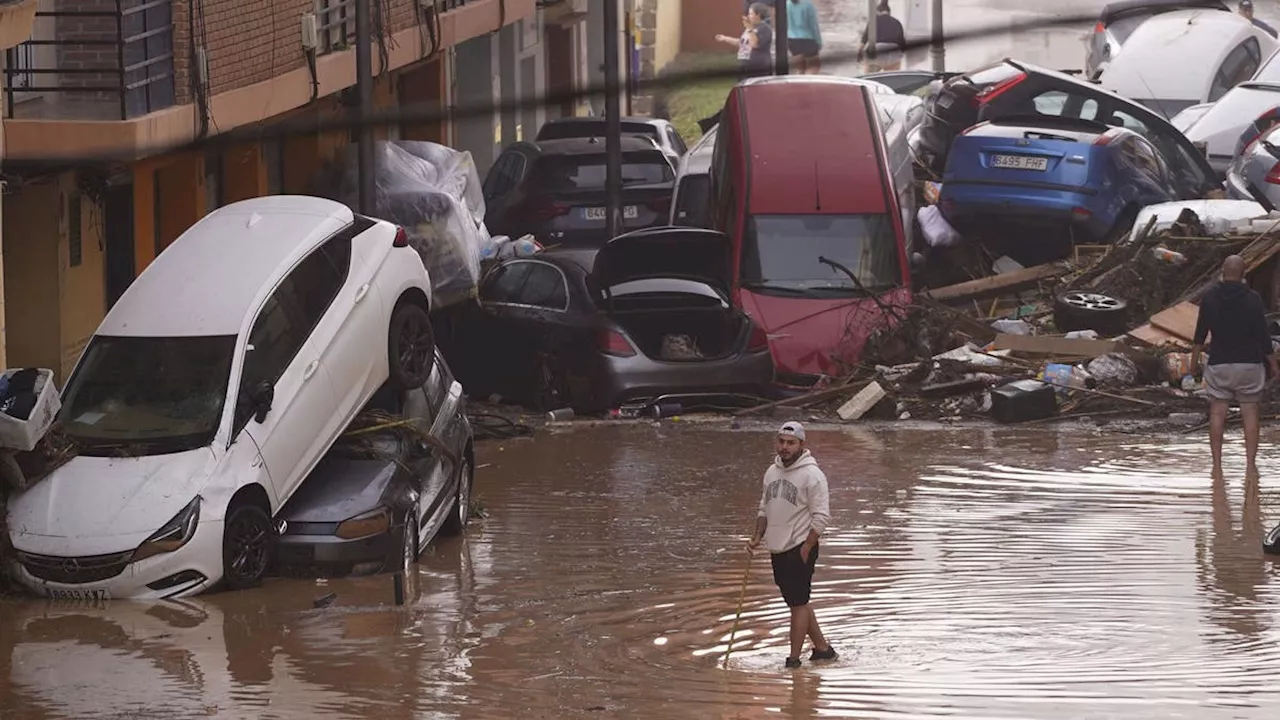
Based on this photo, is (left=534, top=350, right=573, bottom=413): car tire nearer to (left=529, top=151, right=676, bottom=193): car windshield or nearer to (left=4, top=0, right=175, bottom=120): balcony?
(left=4, top=0, right=175, bottom=120): balcony

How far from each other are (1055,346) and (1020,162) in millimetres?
4799

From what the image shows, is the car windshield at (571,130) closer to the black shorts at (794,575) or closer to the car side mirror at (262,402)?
the car side mirror at (262,402)

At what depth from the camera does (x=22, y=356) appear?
2053cm

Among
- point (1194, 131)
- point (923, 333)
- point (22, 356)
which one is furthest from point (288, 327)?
point (1194, 131)

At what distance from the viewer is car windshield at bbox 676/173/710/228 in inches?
1077

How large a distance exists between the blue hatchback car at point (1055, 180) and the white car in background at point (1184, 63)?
32.7 feet

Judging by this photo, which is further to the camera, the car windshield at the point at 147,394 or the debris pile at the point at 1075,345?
the debris pile at the point at 1075,345

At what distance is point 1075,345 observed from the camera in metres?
20.9

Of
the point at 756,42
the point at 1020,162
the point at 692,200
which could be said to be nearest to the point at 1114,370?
the point at 1020,162

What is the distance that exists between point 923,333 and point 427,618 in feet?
32.7

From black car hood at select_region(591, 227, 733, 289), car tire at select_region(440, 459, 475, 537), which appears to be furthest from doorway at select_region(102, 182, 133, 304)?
car tire at select_region(440, 459, 475, 537)

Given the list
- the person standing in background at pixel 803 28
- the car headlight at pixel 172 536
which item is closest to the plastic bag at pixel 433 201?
the car headlight at pixel 172 536

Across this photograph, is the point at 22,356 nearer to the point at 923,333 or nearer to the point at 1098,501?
the point at 923,333

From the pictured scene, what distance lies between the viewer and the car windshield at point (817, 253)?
21984 mm
